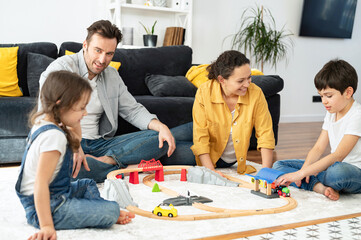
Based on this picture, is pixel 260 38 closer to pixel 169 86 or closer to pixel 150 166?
pixel 169 86

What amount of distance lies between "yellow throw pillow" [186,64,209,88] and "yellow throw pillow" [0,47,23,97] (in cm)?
137

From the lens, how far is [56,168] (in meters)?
1.41

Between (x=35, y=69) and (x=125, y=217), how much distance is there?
1836mm

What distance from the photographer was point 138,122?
2.43 metres

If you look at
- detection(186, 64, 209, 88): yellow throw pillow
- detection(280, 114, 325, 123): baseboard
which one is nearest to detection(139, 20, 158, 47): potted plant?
detection(186, 64, 209, 88): yellow throw pillow

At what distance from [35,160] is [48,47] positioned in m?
2.09

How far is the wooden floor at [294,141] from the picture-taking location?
3213 millimetres

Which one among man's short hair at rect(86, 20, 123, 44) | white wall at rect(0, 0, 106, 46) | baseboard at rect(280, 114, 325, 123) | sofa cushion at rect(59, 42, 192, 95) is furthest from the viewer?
baseboard at rect(280, 114, 325, 123)

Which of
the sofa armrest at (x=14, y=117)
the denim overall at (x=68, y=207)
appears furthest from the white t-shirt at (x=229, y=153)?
the sofa armrest at (x=14, y=117)

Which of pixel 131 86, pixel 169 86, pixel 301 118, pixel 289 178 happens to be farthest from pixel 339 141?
pixel 301 118

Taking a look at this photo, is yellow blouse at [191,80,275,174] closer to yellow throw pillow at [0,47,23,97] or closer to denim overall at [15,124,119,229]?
denim overall at [15,124,119,229]

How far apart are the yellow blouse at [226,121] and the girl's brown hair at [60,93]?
1.11 meters

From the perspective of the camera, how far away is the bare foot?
6.42 feet

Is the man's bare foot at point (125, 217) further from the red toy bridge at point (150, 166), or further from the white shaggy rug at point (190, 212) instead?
the red toy bridge at point (150, 166)
